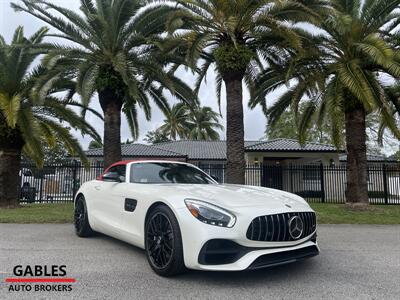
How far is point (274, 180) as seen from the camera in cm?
1998

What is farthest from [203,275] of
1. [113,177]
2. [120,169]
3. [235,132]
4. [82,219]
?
[235,132]

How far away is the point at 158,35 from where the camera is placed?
12.2 m

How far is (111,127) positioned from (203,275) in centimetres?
Answer: 905

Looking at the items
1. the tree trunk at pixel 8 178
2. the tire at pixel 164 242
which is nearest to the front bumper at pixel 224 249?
the tire at pixel 164 242

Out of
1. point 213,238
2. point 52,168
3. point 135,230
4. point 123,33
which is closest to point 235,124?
point 123,33

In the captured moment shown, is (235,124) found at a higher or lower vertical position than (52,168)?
higher

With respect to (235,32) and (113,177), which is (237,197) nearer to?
(113,177)

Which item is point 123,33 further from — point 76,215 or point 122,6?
point 76,215

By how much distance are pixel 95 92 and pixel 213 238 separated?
10.4 meters

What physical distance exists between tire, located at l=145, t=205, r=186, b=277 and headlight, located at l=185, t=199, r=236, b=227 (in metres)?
0.29

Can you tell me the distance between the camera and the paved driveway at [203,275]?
360 centimetres

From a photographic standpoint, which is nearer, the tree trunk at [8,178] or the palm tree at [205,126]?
the tree trunk at [8,178]

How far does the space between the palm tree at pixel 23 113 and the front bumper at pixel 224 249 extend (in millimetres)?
9940

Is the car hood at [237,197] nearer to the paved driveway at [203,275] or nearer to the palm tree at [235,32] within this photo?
the paved driveway at [203,275]
